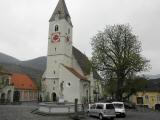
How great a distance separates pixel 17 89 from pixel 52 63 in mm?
10886

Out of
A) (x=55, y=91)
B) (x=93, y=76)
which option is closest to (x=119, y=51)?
(x=55, y=91)

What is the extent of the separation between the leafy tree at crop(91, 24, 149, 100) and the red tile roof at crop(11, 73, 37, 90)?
26610 mm

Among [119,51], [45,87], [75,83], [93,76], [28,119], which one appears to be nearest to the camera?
[28,119]

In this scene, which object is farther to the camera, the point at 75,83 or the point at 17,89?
the point at 17,89

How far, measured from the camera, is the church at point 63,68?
54906 millimetres

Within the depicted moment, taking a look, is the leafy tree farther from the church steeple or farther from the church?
the church steeple

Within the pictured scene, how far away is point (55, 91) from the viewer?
56531 mm

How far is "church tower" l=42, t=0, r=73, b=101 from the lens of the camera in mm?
57078

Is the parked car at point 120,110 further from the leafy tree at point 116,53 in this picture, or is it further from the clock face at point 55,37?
the clock face at point 55,37

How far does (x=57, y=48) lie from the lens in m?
58.7

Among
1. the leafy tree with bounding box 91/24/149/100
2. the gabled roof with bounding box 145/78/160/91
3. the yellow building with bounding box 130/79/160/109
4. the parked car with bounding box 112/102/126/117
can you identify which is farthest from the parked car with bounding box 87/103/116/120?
the gabled roof with bounding box 145/78/160/91

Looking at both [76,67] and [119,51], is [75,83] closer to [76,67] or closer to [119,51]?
[76,67]

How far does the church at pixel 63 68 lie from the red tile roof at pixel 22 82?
20.8 feet

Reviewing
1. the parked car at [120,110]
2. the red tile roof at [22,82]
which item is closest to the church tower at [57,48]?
the red tile roof at [22,82]
